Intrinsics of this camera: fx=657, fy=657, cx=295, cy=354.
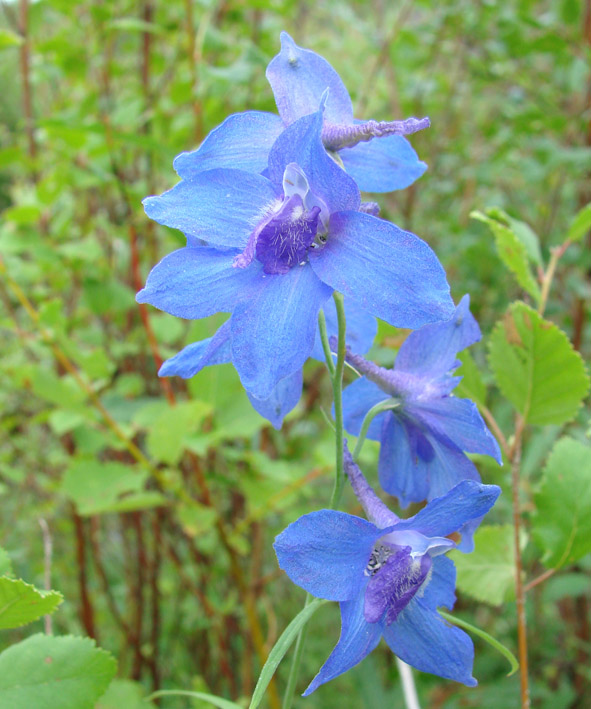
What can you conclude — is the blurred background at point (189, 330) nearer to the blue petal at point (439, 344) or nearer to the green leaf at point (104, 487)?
the green leaf at point (104, 487)

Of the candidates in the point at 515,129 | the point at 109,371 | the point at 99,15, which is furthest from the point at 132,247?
the point at 515,129

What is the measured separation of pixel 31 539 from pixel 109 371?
118 centimetres

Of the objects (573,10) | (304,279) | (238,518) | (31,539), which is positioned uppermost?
(573,10)

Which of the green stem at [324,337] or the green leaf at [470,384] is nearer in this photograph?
the green stem at [324,337]

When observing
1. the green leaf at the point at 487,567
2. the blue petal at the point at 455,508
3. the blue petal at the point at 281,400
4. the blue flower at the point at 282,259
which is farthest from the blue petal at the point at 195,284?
the green leaf at the point at 487,567

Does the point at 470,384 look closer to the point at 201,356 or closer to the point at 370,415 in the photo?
the point at 370,415

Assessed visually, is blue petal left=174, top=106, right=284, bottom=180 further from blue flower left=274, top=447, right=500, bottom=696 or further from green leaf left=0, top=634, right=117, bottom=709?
green leaf left=0, top=634, right=117, bottom=709

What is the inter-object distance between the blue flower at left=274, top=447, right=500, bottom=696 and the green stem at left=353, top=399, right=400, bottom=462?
0.06m

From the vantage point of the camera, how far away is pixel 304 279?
0.54 metres

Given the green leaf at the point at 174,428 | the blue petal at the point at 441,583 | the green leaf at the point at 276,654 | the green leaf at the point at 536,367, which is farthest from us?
the green leaf at the point at 174,428

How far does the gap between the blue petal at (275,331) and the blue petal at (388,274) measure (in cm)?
2

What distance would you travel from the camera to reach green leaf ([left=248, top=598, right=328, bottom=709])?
1.49 ft

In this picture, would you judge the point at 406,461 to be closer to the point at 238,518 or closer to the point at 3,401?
the point at 238,518

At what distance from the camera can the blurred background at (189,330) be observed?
3.98ft
